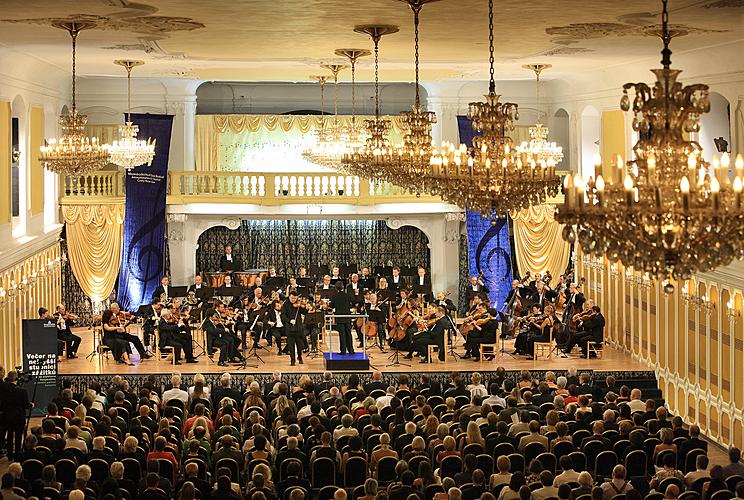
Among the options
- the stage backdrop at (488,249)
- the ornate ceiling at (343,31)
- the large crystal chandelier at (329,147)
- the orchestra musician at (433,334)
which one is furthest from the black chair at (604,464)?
the stage backdrop at (488,249)

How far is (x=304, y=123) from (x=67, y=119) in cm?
1211

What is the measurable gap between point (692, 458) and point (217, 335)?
11.0 metres

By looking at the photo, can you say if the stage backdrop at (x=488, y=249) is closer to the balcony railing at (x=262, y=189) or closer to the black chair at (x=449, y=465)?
the balcony railing at (x=262, y=189)

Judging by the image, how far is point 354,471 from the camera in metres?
14.0

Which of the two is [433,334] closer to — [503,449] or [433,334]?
[433,334]

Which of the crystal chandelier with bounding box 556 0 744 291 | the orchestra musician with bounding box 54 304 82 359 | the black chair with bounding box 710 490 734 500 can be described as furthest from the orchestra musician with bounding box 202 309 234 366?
the crystal chandelier with bounding box 556 0 744 291

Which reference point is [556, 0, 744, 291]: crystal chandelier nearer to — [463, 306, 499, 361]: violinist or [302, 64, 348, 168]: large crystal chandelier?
[302, 64, 348, 168]: large crystal chandelier

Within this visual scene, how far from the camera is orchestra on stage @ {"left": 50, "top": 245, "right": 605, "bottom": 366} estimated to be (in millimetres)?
22859

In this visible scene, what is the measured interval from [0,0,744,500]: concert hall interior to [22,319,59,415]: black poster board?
4 cm

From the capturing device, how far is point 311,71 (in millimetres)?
24938

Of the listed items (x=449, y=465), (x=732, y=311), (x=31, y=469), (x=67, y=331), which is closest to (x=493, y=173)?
(x=449, y=465)

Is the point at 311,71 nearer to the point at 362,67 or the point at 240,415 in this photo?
the point at 362,67

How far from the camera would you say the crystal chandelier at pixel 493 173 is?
472 inches

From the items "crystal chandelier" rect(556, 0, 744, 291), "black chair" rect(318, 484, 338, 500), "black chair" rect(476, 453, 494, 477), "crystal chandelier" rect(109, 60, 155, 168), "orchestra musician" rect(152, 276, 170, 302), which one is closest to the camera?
"crystal chandelier" rect(556, 0, 744, 291)
